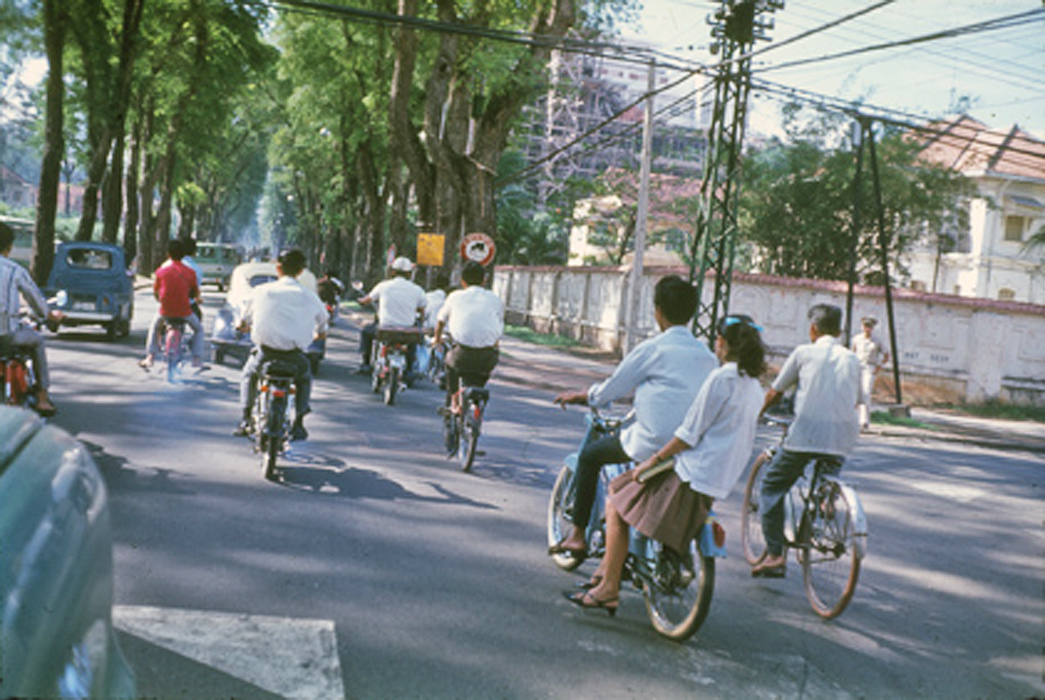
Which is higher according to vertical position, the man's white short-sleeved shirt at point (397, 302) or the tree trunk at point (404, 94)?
the tree trunk at point (404, 94)

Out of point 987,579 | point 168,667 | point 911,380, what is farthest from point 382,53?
point 168,667

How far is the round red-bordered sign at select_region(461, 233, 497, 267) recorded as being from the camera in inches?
823

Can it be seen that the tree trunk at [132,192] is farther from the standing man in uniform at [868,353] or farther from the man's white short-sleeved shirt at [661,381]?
the man's white short-sleeved shirt at [661,381]

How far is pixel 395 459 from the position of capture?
9102 mm

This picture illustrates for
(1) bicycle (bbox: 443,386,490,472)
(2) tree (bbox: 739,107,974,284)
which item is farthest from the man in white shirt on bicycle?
(2) tree (bbox: 739,107,974,284)

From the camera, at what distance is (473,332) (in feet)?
30.4

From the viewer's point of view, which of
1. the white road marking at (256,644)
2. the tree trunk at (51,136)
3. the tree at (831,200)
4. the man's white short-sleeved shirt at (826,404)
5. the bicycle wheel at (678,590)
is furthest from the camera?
the tree at (831,200)

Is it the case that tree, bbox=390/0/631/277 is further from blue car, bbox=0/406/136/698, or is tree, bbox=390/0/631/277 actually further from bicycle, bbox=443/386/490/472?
blue car, bbox=0/406/136/698

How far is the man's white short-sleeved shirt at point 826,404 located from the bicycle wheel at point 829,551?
26 centimetres

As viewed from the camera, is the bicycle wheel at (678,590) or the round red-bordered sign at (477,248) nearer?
the bicycle wheel at (678,590)

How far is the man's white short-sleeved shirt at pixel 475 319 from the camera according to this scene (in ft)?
30.4

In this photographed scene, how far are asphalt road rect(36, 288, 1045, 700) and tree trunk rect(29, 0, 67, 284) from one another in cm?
1429

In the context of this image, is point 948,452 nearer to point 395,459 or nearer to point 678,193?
point 395,459

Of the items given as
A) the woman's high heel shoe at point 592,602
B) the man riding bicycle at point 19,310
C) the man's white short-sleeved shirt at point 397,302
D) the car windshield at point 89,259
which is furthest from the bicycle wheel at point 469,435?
the car windshield at point 89,259
